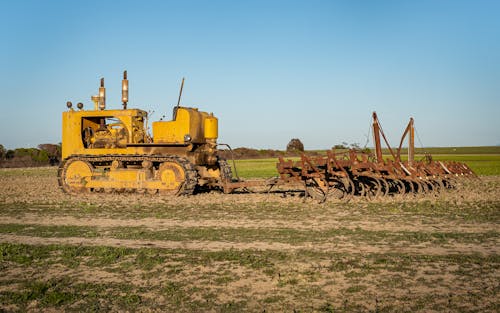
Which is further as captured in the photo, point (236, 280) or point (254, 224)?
point (254, 224)

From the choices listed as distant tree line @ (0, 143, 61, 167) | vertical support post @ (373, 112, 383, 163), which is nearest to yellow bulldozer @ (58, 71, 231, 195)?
vertical support post @ (373, 112, 383, 163)

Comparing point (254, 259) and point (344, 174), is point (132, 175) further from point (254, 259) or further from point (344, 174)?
point (254, 259)

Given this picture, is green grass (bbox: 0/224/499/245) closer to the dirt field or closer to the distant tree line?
the dirt field

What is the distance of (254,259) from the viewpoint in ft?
22.0

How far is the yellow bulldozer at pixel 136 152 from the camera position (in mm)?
16312

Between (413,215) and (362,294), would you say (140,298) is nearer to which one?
(362,294)

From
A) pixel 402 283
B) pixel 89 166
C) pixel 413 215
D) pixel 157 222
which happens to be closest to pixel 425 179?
pixel 413 215

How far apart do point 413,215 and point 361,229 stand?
2633 mm

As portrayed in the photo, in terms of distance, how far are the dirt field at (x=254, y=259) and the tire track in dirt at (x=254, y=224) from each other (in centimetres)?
3

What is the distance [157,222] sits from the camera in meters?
10.4

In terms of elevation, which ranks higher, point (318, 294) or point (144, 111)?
point (144, 111)

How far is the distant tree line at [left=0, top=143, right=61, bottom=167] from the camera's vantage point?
50438mm

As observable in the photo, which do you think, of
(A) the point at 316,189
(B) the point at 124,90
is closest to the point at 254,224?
(A) the point at 316,189

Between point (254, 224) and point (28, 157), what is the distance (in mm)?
49987
